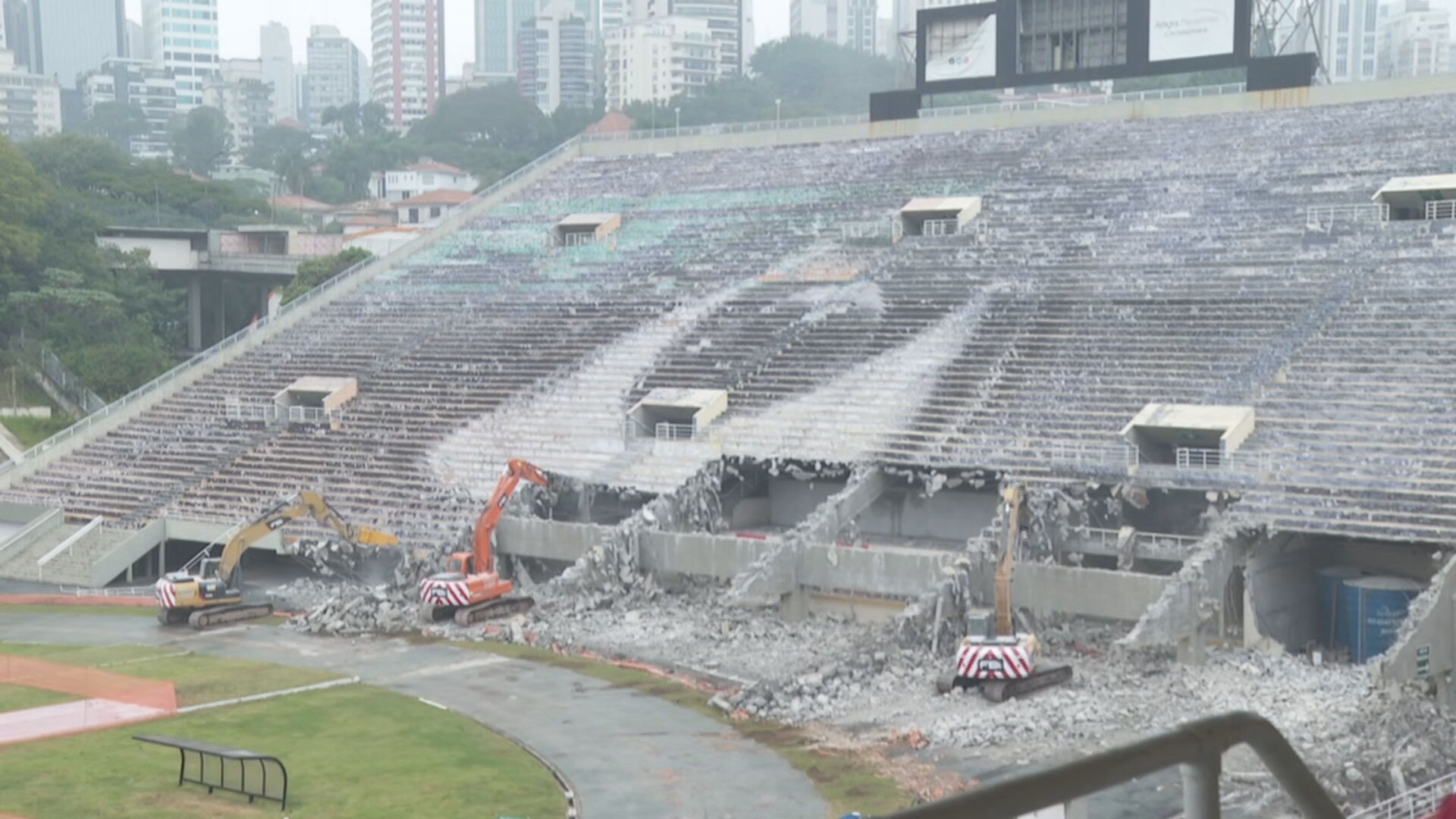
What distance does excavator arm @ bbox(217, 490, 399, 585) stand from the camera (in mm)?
35469

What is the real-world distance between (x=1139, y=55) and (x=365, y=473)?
2621 cm

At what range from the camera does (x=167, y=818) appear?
2089 cm

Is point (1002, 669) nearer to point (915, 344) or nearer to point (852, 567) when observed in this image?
point (852, 567)

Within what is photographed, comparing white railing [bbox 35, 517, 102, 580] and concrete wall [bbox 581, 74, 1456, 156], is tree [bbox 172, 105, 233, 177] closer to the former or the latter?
concrete wall [bbox 581, 74, 1456, 156]

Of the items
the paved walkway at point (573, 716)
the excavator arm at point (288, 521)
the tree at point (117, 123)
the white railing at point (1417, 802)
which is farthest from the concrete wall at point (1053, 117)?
the tree at point (117, 123)

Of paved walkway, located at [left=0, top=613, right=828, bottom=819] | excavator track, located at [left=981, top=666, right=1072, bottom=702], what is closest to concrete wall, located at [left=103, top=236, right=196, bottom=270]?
paved walkway, located at [left=0, top=613, right=828, bottom=819]

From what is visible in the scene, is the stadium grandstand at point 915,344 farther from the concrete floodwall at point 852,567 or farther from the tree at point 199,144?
the tree at point 199,144

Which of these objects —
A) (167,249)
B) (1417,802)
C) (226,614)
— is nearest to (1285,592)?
(1417,802)

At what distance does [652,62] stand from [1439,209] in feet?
504

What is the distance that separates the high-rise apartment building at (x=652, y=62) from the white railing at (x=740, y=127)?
398 feet

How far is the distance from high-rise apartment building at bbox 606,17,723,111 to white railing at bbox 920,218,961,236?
456 ft

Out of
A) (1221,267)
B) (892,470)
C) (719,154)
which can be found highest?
(719,154)

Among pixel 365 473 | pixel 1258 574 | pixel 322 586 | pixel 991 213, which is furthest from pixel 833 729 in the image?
pixel 991 213

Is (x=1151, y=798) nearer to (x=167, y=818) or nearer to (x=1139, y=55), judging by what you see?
(x=167, y=818)
